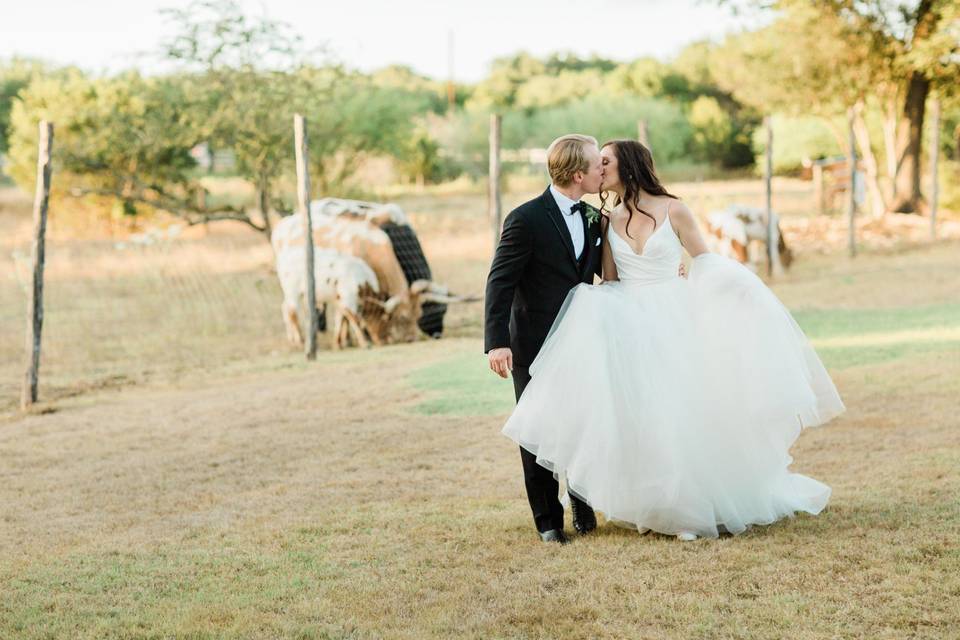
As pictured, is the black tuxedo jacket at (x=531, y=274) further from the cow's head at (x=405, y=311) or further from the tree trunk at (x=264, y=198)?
the tree trunk at (x=264, y=198)

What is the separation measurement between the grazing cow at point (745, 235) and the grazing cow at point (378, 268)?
5557 mm

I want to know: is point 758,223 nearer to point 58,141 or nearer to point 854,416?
point 854,416

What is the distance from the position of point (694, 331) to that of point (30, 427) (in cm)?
583

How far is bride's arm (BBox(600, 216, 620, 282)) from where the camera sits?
482 centimetres

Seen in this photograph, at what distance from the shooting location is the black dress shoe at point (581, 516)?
4.90 metres

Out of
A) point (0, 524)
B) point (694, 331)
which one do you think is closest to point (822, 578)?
point (694, 331)

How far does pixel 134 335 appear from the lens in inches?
539

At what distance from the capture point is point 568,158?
4.56 m

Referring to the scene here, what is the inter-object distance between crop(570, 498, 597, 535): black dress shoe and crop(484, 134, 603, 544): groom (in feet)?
0.28

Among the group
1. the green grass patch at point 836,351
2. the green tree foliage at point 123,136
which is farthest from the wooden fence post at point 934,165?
the green tree foliage at point 123,136

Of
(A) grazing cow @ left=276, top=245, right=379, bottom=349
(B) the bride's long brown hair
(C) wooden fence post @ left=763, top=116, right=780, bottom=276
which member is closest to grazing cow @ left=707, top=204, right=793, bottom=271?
(C) wooden fence post @ left=763, top=116, right=780, bottom=276

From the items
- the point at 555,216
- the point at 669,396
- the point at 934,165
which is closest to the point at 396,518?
the point at 669,396

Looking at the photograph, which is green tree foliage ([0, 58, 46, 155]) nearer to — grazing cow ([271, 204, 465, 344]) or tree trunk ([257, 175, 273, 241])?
tree trunk ([257, 175, 273, 241])

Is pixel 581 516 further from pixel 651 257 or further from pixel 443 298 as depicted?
pixel 443 298
